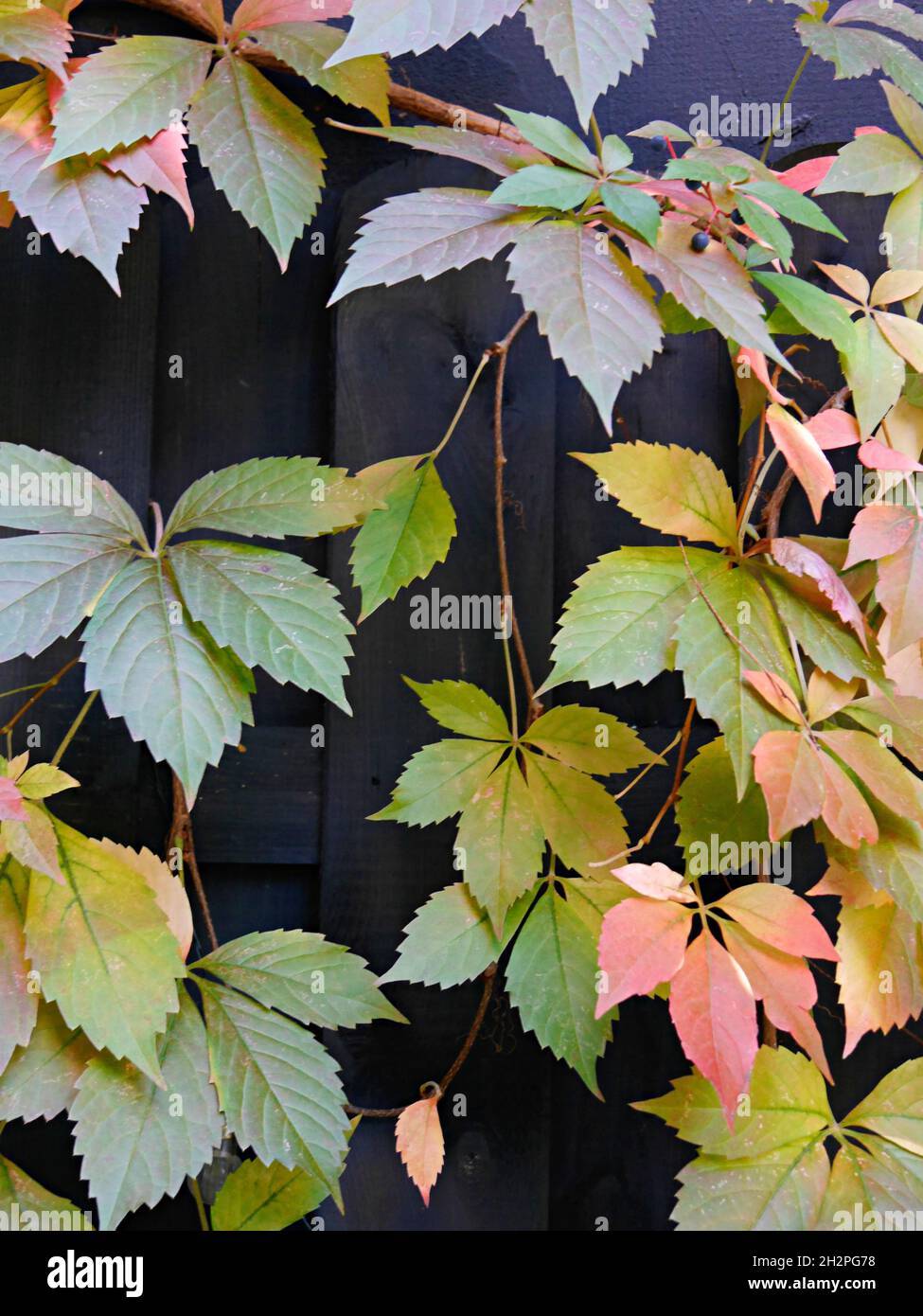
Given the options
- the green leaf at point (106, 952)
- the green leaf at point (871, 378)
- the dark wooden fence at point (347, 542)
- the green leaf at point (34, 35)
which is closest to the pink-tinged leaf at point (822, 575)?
the green leaf at point (871, 378)

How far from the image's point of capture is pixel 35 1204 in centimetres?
80

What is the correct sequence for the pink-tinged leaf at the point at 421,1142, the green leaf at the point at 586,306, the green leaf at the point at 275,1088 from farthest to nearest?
the pink-tinged leaf at the point at 421,1142 < the green leaf at the point at 275,1088 < the green leaf at the point at 586,306

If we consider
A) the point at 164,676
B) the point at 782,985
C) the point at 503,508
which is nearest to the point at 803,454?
the point at 503,508

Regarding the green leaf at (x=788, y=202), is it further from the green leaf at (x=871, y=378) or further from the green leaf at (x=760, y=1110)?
the green leaf at (x=760, y=1110)

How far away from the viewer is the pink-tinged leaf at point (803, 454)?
776 mm

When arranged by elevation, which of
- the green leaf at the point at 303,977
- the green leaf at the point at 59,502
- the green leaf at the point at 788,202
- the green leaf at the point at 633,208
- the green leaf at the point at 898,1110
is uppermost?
the green leaf at the point at 788,202

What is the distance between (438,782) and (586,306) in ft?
1.29

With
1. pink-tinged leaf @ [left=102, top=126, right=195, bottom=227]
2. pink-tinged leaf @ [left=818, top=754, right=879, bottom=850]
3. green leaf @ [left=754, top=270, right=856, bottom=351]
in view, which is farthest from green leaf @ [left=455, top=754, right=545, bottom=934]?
pink-tinged leaf @ [left=102, top=126, right=195, bottom=227]

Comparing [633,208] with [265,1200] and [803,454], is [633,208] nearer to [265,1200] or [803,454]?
[803,454]

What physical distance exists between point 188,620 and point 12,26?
0.48 m

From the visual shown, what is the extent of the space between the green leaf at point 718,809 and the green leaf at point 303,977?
0.91ft

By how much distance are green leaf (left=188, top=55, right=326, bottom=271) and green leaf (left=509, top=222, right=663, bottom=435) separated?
0.21m

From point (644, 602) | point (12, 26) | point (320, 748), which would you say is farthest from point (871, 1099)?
point (12, 26)
